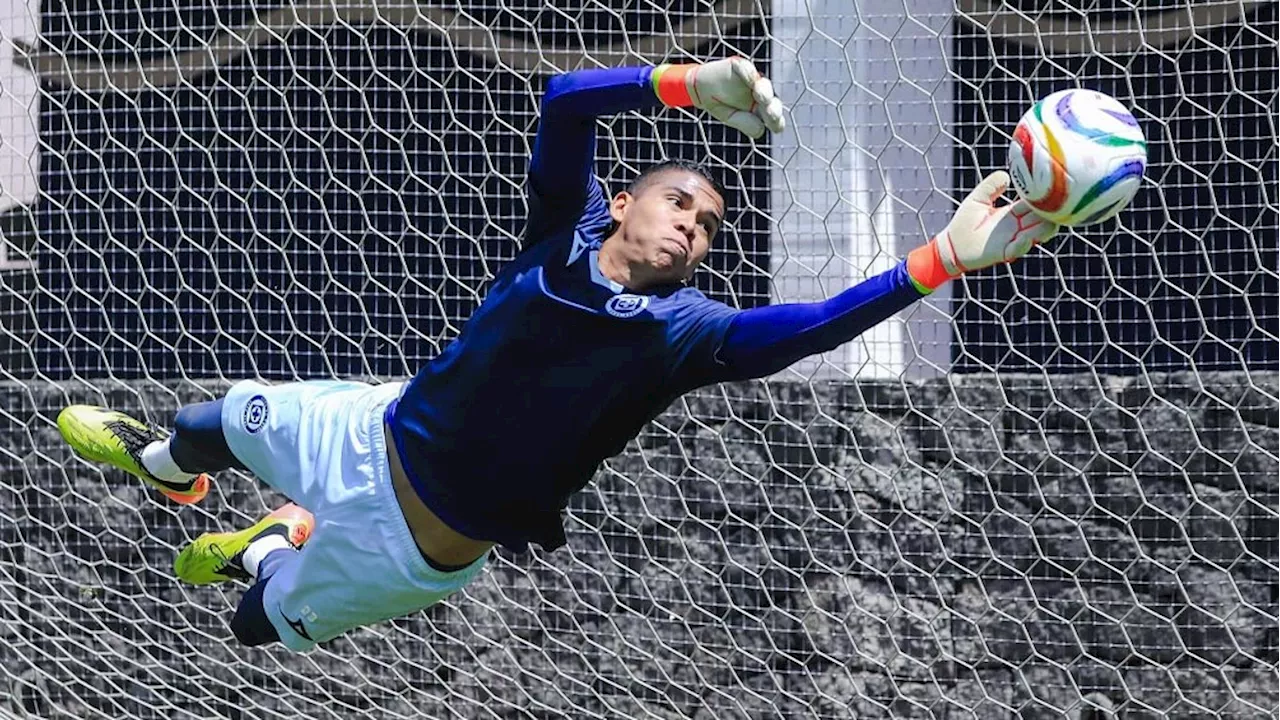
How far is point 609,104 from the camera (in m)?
3.24

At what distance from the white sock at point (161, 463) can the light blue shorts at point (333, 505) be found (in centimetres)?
30

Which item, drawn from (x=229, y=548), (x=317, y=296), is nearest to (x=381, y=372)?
(x=317, y=296)

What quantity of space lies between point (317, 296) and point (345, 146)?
0.54 m

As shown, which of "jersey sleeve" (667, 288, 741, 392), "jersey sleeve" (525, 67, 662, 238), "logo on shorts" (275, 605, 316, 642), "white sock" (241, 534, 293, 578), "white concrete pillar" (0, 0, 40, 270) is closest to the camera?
"jersey sleeve" (525, 67, 662, 238)

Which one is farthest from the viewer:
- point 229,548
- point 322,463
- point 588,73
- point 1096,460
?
point 1096,460

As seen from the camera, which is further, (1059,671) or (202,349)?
(202,349)

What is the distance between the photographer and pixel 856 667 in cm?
515

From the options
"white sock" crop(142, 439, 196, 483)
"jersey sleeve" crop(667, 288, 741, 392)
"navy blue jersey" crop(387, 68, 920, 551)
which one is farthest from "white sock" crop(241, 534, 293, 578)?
"jersey sleeve" crop(667, 288, 741, 392)

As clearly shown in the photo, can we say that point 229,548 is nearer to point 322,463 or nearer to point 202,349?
point 322,463

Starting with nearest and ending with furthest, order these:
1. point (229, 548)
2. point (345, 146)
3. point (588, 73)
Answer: point (588, 73) → point (229, 548) → point (345, 146)

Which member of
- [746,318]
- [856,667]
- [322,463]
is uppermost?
[746,318]

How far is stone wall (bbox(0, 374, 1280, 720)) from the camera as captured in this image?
4.96 metres

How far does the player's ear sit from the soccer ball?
0.89m

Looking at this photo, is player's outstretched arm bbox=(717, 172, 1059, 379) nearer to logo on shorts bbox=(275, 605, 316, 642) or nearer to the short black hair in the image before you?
the short black hair
